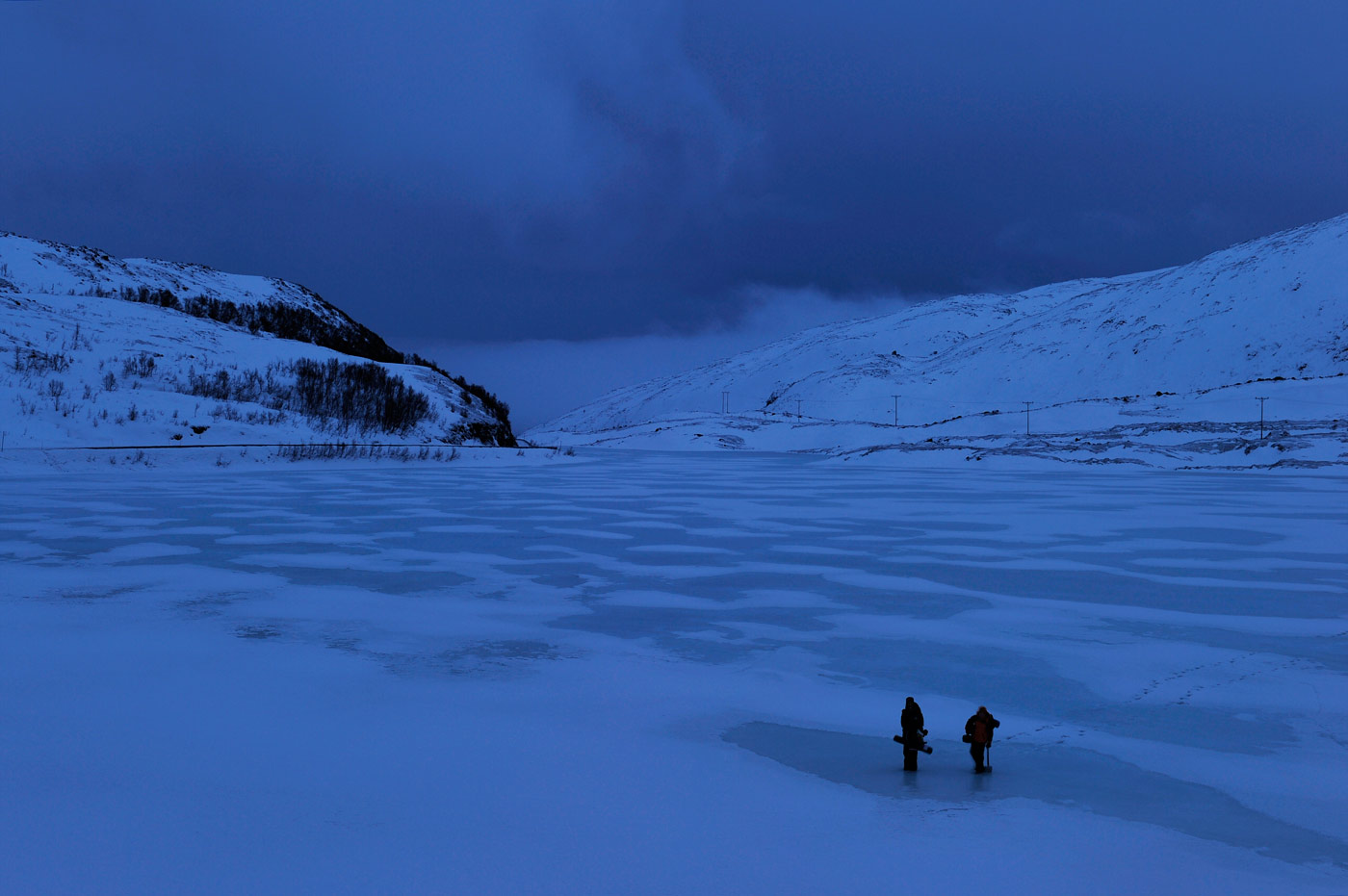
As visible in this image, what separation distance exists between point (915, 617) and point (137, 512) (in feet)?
40.7

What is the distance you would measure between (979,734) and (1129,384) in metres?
112

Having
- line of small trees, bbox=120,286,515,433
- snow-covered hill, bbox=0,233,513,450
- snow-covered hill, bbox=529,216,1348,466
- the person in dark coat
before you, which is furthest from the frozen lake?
line of small trees, bbox=120,286,515,433

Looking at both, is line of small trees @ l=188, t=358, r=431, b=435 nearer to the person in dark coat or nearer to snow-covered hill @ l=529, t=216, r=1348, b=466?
snow-covered hill @ l=529, t=216, r=1348, b=466

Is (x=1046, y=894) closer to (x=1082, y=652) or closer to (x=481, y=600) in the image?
(x=1082, y=652)

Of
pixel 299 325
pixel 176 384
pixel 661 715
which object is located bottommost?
pixel 661 715

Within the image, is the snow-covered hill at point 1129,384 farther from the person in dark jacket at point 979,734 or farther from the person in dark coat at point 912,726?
the person in dark coat at point 912,726

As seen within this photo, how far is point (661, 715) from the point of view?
16.6 feet

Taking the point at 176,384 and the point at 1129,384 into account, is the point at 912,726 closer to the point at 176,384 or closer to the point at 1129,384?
the point at 176,384

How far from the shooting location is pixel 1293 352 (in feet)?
316

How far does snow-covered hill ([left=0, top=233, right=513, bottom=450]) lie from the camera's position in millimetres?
29500

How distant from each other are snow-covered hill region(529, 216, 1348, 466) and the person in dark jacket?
35.7m

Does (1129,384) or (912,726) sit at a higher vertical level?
(1129,384)

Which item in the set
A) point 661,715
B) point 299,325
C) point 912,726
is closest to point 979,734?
point 912,726

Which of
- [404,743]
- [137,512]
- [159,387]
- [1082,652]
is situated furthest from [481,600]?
[159,387]
